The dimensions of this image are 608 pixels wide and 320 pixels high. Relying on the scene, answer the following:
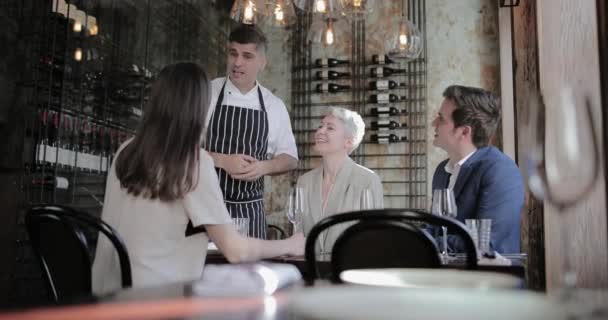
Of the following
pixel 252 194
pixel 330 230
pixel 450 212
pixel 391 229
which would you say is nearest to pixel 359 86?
pixel 252 194

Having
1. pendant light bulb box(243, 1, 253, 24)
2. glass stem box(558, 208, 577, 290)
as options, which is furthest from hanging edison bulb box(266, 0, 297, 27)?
glass stem box(558, 208, 577, 290)

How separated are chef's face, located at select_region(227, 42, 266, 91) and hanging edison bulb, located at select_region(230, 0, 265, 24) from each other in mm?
160

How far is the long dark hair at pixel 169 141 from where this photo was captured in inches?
66.2

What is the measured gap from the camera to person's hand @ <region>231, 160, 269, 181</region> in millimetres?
3271

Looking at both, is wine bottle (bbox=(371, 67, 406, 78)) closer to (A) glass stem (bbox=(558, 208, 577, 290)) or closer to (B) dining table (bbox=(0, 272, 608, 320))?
(A) glass stem (bbox=(558, 208, 577, 290))

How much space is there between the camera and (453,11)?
7.00 meters

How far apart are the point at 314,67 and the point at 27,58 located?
4.06 meters

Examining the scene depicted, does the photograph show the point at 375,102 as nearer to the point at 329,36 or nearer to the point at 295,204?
the point at 329,36

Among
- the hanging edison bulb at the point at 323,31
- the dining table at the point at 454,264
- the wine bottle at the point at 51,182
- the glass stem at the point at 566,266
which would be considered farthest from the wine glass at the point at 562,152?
the wine bottle at the point at 51,182

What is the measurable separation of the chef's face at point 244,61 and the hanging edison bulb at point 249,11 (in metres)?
0.16

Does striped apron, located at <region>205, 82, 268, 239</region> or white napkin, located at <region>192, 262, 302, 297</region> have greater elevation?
striped apron, located at <region>205, 82, 268, 239</region>

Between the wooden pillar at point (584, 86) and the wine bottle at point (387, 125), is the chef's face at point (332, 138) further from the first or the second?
the wine bottle at point (387, 125)

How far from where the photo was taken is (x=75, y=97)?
167 inches

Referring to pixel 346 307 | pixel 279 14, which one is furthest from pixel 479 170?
pixel 346 307
